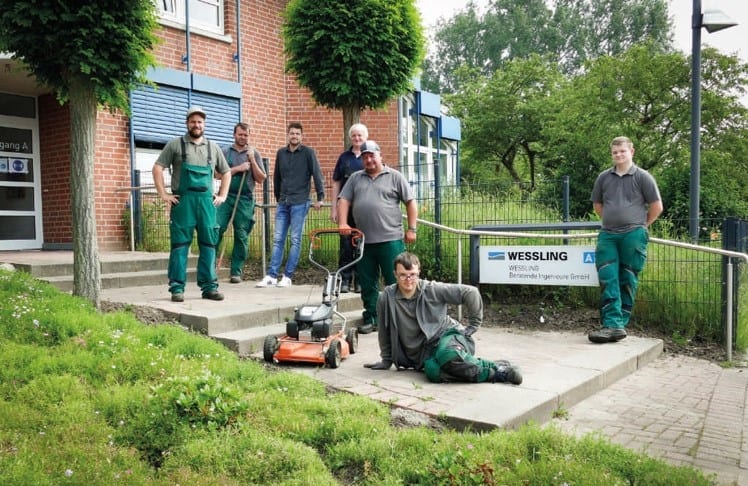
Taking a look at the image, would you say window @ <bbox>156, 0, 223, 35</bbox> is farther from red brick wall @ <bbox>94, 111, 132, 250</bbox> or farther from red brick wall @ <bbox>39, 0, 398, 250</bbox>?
red brick wall @ <bbox>94, 111, 132, 250</bbox>

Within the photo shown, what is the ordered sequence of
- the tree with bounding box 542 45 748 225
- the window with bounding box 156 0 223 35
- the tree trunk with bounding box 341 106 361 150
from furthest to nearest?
the tree with bounding box 542 45 748 225, the window with bounding box 156 0 223 35, the tree trunk with bounding box 341 106 361 150

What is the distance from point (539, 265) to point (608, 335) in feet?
4.43

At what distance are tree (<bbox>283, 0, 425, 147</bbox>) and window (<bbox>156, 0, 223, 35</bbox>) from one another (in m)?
4.15

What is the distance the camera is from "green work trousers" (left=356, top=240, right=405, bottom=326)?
684 cm

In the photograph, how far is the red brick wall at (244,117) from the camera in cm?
1195

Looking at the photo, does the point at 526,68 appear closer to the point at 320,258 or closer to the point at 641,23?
the point at 641,23

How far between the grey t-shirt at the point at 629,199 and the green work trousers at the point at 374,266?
2.28 m

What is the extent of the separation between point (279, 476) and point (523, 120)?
3461 centimetres

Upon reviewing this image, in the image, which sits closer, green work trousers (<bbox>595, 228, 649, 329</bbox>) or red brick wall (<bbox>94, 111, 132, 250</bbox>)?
green work trousers (<bbox>595, 228, 649, 329</bbox>)

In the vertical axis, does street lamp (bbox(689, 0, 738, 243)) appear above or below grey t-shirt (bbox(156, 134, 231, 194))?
above

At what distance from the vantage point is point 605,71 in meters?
23.7

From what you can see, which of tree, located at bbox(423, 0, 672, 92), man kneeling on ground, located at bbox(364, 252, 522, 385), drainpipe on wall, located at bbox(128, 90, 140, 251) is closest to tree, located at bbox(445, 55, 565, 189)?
tree, located at bbox(423, 0, 672, 92)

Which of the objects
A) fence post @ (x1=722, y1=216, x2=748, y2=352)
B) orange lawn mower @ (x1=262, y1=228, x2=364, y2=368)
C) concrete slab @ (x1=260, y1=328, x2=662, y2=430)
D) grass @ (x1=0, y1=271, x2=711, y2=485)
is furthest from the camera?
fence post @ (x1=722, y1=216, x2=748, y2=352)

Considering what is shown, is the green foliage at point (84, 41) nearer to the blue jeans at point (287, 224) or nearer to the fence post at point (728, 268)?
the blue jeans at point (287, 224)
